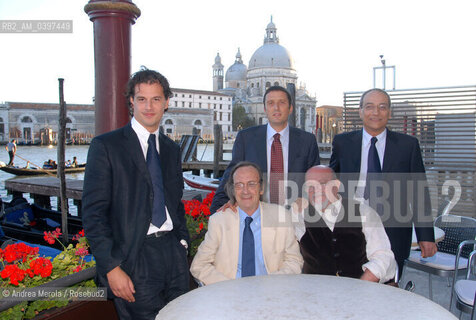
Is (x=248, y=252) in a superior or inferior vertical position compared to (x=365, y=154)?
inferior

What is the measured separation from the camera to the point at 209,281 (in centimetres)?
209

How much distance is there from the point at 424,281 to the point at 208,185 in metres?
9.30

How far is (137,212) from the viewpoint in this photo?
5.77 ft

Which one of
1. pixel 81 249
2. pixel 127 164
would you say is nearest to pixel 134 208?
pixel 127 164

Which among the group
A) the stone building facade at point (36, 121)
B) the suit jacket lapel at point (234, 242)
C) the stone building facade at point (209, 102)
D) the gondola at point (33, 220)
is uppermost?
the stone building facade at point (209, 102)

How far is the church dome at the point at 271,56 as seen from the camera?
3258 inches

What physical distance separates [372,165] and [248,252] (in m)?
1.03

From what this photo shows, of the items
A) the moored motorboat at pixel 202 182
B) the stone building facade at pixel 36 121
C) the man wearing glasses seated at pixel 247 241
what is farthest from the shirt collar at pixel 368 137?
the stone building facade at pixel 36 121

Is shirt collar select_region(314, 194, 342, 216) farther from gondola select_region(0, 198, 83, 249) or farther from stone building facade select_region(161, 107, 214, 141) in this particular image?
stone building facade select_region(161, 107, 214, 141)

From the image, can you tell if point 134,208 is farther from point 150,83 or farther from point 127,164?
point 150,83

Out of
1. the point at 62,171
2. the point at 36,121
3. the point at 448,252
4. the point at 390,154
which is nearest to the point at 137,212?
the point at 390,154

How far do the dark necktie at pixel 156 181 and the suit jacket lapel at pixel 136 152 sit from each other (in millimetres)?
57

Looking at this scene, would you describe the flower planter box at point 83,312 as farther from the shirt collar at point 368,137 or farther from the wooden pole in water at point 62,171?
the wooden pole in water at point 62,171

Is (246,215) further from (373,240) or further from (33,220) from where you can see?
(33,220)
